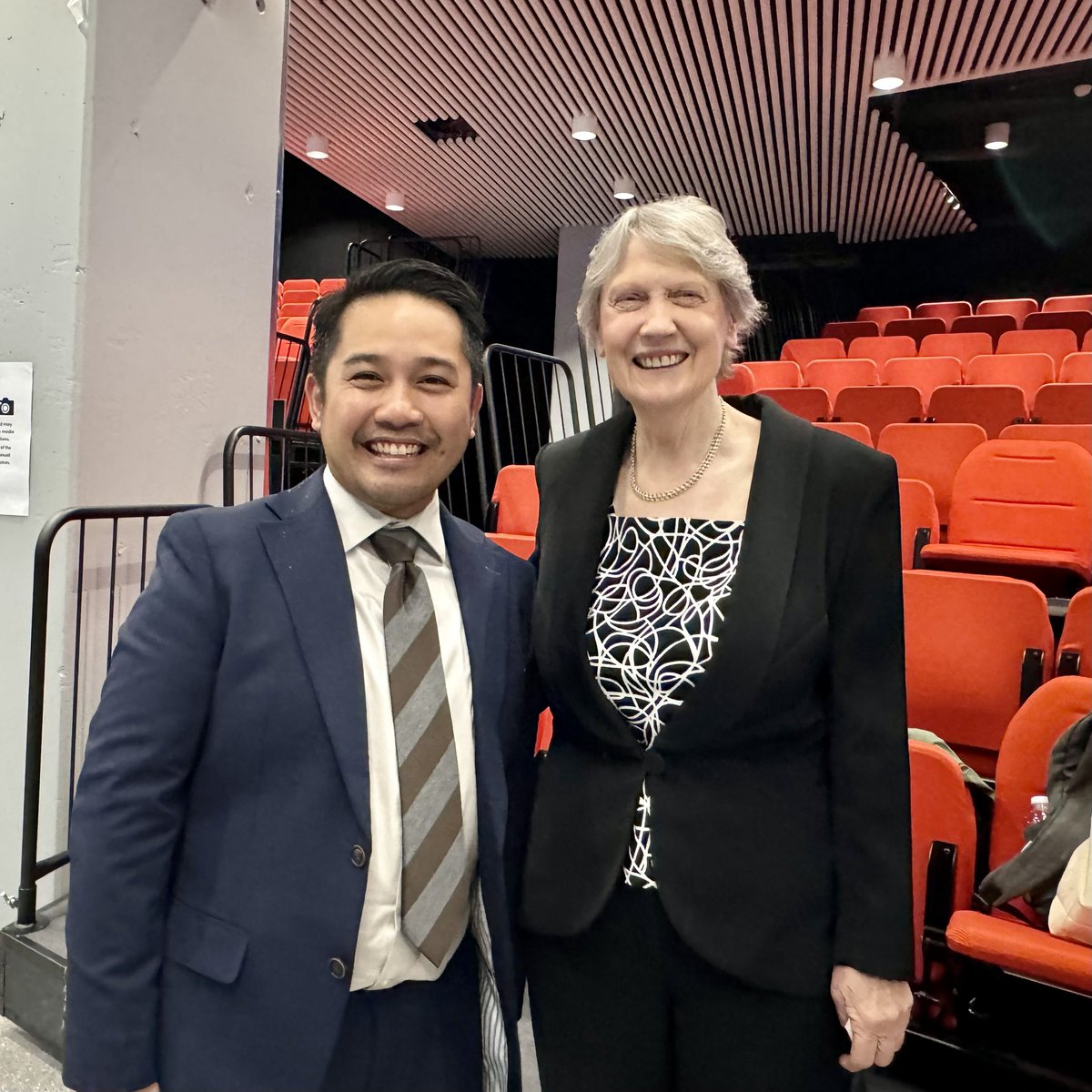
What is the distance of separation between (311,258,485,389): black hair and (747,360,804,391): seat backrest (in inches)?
228

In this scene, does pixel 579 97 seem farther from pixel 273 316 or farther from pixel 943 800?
pixel 943 800

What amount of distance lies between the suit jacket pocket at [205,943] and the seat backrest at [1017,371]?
6105mm

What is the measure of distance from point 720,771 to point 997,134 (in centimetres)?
803

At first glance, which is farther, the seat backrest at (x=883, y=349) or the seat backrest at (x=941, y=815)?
the seat backrest at (x=883, y=349)

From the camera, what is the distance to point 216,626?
1006 millimetres

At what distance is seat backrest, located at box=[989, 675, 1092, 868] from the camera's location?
66.3 inches

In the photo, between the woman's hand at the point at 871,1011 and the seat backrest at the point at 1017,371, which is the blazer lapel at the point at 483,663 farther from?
the seat backrest at the point at 1017,371

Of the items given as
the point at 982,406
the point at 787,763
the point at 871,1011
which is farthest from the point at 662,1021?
the point at 982,406

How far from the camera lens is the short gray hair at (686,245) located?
1.14 metres

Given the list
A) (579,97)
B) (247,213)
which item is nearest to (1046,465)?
(247,213)

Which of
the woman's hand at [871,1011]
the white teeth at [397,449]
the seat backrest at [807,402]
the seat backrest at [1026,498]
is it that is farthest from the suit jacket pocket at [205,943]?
the seat backrest at [807,402]

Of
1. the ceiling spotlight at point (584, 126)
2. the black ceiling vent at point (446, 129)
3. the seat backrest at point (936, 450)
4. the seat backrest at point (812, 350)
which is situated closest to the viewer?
the seat backrest at point (936, 450)

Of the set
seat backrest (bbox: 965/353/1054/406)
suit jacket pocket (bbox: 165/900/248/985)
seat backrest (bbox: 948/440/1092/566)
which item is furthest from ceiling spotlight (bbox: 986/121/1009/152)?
suit jacket pocket (bbox: 165/900/248/985)

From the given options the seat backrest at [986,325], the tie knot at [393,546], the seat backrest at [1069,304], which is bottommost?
the tie knot at [393,546]
